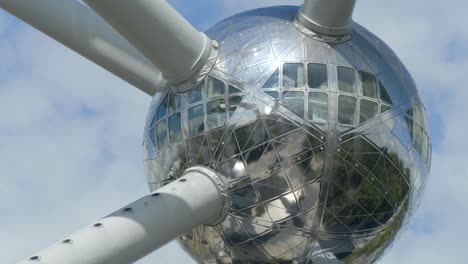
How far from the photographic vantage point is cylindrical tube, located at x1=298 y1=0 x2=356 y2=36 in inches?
523

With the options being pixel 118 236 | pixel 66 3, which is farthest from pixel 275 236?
pixel 66 3

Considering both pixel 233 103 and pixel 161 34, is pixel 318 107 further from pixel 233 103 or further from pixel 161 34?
pixel 161 34

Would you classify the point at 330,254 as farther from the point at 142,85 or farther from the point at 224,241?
the point at 142,85

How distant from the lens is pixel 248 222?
12.7 metres

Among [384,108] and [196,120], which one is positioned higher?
[196,120]

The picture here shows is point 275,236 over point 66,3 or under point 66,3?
under

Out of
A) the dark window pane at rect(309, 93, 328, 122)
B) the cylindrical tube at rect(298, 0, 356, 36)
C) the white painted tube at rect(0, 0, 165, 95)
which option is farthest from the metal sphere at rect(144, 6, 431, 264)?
the white painted tube at rect(0, 0, 165, 95)

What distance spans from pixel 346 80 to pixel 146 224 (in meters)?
3.25

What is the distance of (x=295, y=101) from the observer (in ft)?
41.4

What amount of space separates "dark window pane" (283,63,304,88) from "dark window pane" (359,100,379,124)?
86 centimetres

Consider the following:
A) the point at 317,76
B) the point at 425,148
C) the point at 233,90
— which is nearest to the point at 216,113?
the point at 233,90

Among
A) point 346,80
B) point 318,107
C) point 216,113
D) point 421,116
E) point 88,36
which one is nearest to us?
point 318,107

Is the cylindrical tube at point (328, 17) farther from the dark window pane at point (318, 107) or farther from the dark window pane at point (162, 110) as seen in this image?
the dark window pane at point (162, 110)

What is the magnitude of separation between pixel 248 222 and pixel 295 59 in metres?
2.24
